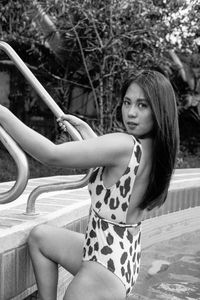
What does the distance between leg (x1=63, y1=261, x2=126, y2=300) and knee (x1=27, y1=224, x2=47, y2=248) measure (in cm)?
23

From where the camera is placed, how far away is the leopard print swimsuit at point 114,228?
170cm

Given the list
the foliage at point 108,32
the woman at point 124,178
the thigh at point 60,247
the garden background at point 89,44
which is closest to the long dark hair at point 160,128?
the woman at point 124,178

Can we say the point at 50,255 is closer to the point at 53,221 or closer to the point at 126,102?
the point at 53,221

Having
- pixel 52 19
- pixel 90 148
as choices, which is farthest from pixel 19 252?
→ pixel 52 19

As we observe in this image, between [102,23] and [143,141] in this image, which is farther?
[102,23]

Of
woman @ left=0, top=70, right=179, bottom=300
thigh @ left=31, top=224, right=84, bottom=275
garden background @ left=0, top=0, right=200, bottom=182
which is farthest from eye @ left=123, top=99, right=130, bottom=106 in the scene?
garden background @ left=0, top=0, right=200, bottom=182

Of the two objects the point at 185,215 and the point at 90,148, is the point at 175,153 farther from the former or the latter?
the point at 185,215

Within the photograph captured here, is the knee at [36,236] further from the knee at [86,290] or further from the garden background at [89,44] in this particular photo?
the garden background at [89,44]

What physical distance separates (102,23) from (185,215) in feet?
10.7

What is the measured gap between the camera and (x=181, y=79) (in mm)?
9117

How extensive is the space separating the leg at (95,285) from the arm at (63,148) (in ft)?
1.20

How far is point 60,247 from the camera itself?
6.10 feet

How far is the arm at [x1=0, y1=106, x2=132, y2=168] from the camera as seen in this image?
1.57 m

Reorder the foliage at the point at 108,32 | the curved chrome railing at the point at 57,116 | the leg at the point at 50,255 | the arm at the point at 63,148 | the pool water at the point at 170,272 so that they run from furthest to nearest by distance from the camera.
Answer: the foliage at the point at 108,32
the pool water at the point at 170,272
the curved chrome railing at the point at 57,116
the leg at the point at 50,255
the arm at the point at 63,148
